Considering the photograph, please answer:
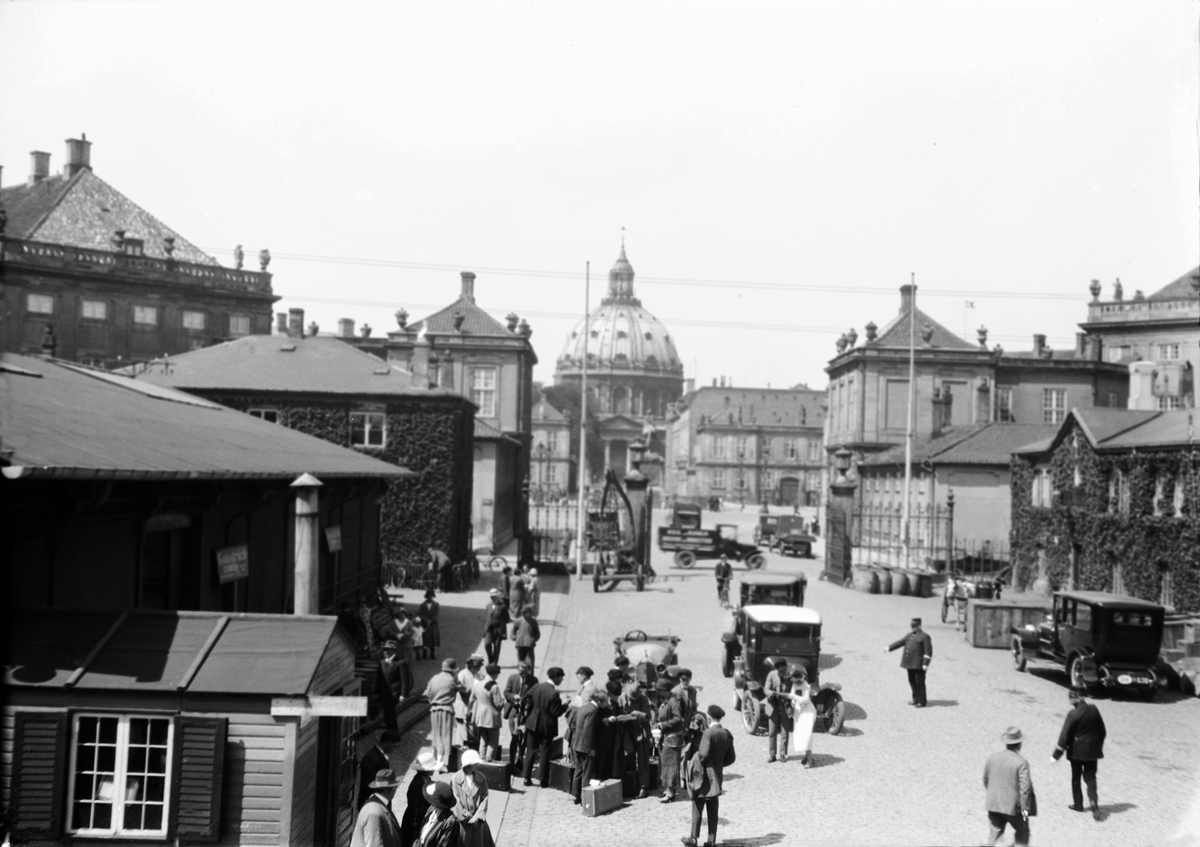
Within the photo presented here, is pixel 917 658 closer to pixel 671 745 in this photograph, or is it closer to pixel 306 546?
pixel 671 745

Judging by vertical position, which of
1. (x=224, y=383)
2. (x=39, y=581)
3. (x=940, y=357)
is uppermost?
(x=940, y=357)

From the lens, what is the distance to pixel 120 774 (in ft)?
31.6

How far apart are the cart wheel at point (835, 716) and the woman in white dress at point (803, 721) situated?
164cm

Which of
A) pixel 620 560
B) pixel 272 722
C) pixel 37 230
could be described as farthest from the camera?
pixel 37 230

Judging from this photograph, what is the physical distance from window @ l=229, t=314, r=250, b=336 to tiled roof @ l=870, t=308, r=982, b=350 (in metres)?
35.7

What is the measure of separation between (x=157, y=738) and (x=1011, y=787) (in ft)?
26.8

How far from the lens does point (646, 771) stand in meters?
14.6

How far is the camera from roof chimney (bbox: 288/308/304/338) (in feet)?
141

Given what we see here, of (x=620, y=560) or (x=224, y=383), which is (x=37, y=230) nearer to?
(x=224, y=383)

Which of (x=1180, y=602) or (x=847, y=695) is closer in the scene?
(x=847, y=695)

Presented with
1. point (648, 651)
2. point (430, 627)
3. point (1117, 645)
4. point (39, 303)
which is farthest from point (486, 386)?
point (1117, 645)

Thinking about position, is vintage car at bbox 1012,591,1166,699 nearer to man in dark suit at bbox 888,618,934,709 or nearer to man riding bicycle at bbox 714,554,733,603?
man in dark suit at bbox 888,618,934,709

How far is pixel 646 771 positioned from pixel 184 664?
6657 millimetres

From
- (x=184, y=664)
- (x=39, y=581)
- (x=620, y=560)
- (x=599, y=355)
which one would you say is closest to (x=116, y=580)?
(x=39, y=581)
